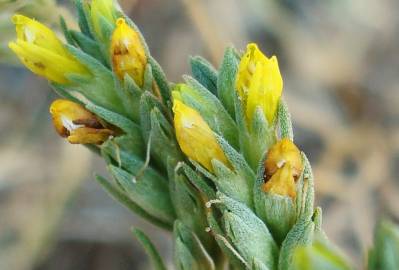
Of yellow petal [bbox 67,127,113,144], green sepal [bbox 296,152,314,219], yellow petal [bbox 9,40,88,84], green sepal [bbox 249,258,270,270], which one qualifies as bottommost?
green sepal [bbox 249,258,270,270]

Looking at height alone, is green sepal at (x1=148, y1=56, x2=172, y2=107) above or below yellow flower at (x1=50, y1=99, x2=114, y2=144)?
above

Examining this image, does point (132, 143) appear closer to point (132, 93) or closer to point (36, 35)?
point (132, 93)

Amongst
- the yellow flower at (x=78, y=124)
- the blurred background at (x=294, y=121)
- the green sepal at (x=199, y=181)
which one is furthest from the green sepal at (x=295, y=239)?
the blurred background at (x=294, y=121)

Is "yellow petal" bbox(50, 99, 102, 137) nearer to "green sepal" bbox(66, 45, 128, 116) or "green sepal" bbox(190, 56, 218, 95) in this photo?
"green sepal" bbox(66, 45, 128, 116)

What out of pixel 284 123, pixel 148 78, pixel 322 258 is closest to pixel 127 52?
pixel 148 78

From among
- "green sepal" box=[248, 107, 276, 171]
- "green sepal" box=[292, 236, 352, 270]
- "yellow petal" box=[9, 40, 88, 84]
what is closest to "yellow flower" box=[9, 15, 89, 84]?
"yellow petal" box=[9, 40, 88, 84]

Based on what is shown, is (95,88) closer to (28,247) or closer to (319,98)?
(28,247)

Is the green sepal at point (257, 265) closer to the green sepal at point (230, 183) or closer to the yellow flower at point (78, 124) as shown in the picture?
the green sepal at point (230, 183)
